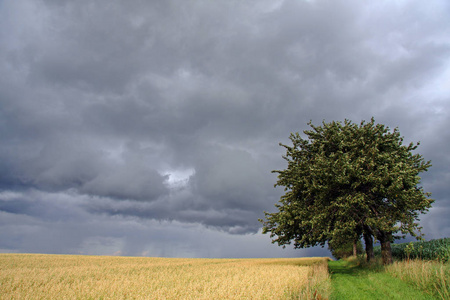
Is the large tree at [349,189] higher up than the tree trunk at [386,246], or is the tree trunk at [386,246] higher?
the large tree at [349,189]

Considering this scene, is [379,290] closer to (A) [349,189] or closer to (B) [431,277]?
(B) [431,277]

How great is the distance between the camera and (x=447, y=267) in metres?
17.4

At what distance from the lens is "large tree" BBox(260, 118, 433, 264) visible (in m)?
25.7

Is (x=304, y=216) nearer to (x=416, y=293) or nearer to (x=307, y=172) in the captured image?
(x=307, y=172)

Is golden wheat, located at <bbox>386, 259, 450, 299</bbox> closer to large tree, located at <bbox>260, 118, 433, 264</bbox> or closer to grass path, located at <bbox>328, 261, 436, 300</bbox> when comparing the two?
grass path, located at <bbox>328, 261, 436, 300</bbox>

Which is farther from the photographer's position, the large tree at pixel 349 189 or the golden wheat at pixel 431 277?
the large tree at pixel 349 189

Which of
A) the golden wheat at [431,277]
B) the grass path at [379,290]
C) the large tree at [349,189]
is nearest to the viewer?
the golden wheat at [431,277]

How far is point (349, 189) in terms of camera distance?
1098 inches

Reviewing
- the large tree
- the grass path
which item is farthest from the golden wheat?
the large tree

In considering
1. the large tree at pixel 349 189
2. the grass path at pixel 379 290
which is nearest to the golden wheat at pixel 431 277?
the grass path at pixel 379 290

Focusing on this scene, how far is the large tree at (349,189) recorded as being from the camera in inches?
1013

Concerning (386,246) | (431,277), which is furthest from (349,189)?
(431,277)

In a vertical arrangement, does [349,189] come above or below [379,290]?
above

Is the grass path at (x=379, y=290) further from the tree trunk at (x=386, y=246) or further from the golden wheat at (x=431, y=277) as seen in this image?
the tree trunk at (x=386, y=246)
